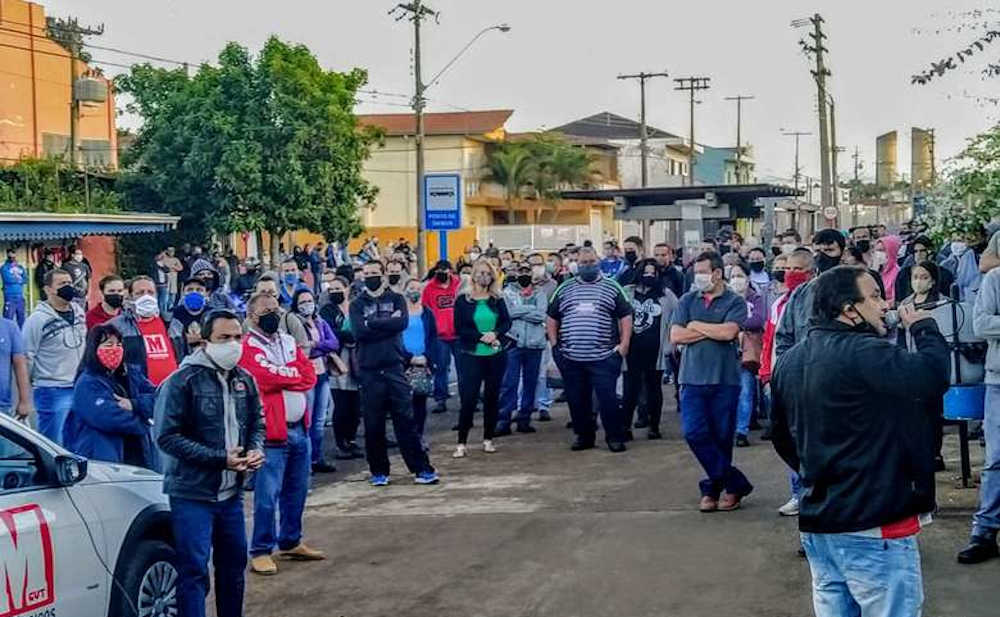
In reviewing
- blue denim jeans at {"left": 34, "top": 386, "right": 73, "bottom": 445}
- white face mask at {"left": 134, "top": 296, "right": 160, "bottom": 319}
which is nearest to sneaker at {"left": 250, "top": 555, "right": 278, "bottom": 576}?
white face mask at {"left": 134, "top": 296, "right": 160, "bottom": 319}

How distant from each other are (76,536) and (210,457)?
0.93 metres

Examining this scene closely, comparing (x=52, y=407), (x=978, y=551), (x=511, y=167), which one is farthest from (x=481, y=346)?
(x=511, y=167)

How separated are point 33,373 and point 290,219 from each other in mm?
31176

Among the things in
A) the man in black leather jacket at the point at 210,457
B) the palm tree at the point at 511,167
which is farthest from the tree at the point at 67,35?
the man in black leather jacket at the point at 210,457

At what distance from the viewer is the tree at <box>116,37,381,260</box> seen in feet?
134

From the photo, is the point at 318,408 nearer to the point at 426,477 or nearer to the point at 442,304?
the point at 426,477

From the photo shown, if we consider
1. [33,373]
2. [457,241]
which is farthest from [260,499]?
[457,241]

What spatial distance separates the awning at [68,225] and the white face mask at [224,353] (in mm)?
22275

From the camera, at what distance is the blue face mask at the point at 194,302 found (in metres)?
12.7

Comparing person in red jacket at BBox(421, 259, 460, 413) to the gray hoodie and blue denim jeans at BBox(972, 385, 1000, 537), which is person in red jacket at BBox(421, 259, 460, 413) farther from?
blue denim jeans at BBox(972, 385, 1000, 537)

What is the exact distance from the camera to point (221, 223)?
4125 centimetres

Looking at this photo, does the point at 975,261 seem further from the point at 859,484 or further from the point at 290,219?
the point at 290,219

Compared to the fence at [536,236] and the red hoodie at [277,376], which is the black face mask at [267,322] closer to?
the red hoodie at [277,376]

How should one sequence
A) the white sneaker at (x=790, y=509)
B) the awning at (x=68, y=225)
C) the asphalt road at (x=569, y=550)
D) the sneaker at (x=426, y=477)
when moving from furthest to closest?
the awning at (x=68, y=225) < the sneaker at (x=426, y=477) < the white sneaker at (x=790, y=509) < the asphalt road at (x=569, y=550)
